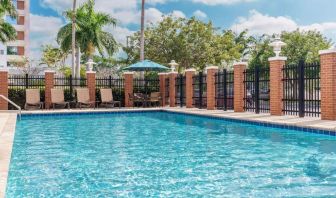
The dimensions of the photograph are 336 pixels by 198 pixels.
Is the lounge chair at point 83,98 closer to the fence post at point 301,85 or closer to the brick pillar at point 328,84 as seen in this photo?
the fence post at point 301,85

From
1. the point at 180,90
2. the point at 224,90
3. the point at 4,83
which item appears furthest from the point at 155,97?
the point at 4,83

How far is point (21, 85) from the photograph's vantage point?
20.6 m

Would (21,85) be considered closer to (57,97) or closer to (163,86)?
(57,97)

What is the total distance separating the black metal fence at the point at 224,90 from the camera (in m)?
17.4

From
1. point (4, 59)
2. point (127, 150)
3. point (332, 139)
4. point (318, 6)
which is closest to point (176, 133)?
point (127, 150)

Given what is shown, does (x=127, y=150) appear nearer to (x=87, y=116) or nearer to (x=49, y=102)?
(x=87, y=116)

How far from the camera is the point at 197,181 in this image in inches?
211

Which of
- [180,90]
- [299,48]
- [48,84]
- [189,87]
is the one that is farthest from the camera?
[299,48]

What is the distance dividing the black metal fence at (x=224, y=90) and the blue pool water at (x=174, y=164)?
264 inches

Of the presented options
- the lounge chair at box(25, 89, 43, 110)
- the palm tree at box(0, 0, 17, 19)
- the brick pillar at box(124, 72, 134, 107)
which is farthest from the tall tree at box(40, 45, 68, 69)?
the lounge chair at box(25, 89, 43, 110)

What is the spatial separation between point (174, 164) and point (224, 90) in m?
11.3

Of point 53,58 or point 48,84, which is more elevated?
point 53,58

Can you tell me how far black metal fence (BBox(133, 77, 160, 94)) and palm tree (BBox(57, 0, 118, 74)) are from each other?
390 inches

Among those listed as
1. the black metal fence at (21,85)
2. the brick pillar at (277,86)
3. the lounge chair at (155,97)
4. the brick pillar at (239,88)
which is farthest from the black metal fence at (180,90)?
the brick pillar at (277,86)
